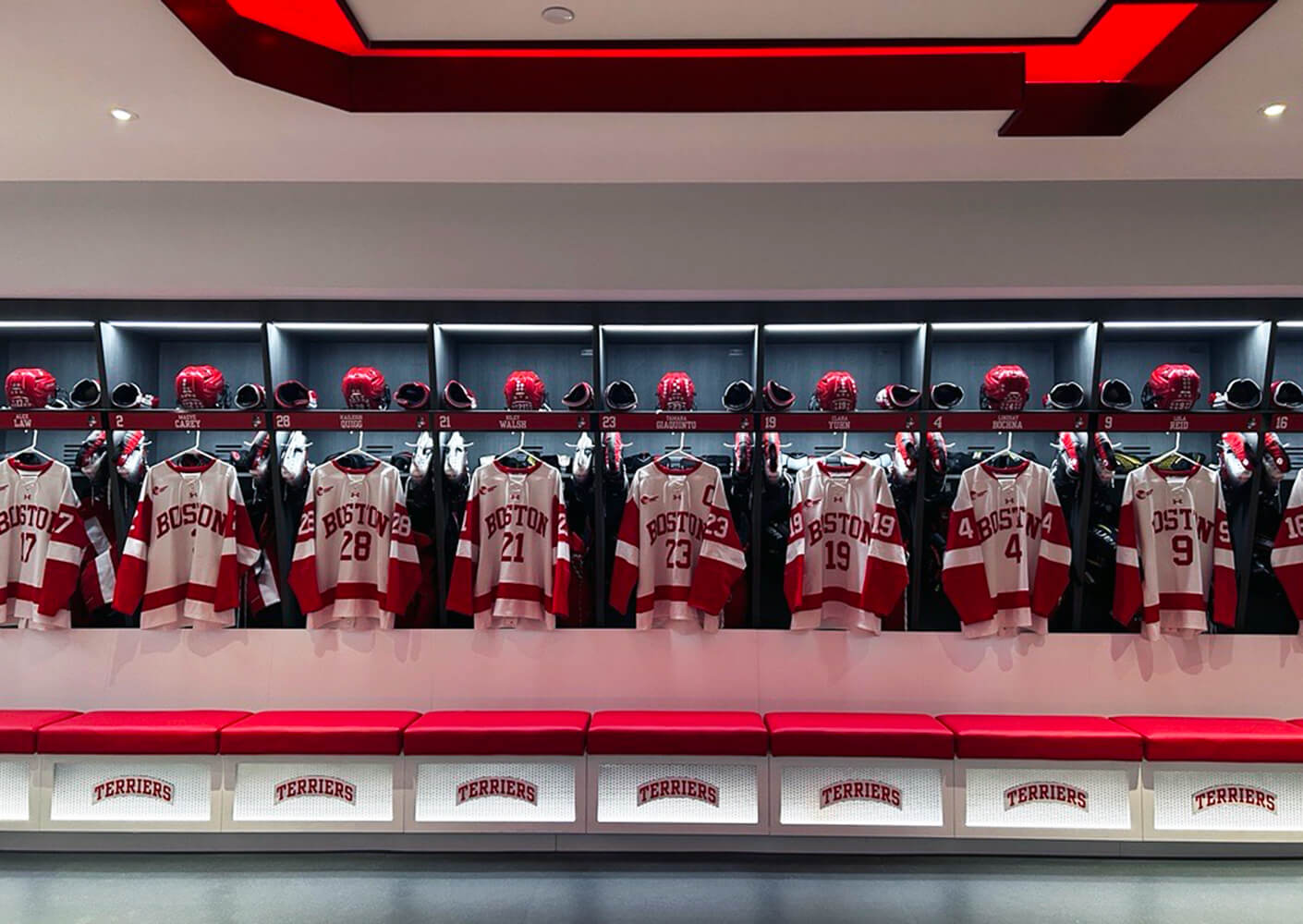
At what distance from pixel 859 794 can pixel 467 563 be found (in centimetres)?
189

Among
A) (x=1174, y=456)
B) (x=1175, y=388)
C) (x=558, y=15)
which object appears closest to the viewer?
(x=558, y=15)

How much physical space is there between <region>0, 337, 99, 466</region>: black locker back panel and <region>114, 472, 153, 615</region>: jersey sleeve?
2.55 feet

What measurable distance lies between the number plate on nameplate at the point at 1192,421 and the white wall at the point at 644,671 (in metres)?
0.94

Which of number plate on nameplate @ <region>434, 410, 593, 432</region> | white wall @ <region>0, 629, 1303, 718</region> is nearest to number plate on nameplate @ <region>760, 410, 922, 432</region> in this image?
number plate on nameplate @ <region>434, 410, 593, 432</region>

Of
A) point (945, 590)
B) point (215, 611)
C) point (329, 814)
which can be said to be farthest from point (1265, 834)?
point (215, 611)

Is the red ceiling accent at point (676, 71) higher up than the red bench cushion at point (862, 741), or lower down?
higher up

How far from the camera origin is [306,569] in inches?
154

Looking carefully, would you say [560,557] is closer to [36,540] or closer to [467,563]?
[467,563]

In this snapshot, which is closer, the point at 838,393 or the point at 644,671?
the point at 838,393

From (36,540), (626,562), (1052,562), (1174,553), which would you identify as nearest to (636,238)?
(626,562)

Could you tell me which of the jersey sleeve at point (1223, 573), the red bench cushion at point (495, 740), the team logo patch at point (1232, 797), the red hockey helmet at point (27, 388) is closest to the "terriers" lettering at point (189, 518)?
the red hockey helmet at point (27, 388)

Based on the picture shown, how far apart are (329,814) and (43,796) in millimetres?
1135

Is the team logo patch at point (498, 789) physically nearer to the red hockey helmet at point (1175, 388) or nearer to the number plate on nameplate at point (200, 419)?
the number plate on nameplate at point (200, 419)

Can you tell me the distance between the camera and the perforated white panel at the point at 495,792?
356 cm
